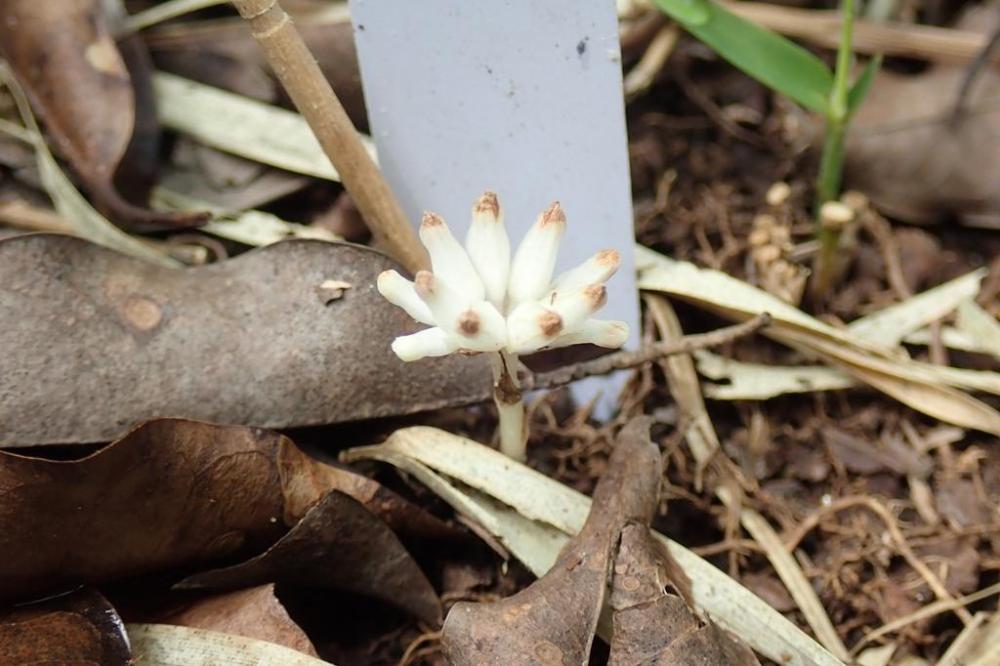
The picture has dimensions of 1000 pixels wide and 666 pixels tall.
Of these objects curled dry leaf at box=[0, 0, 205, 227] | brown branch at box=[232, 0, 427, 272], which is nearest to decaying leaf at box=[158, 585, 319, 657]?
brown branch at box=[232, 0, 427, 272]

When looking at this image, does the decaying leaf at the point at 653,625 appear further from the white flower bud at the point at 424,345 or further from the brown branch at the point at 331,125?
the brown branch at the point at 331,125

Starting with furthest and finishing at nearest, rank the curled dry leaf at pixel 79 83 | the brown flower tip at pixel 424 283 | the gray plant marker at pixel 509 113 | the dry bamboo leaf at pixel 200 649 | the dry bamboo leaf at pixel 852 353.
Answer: the curled dry leaf at pixel 79 83
the dry bamboo leaf at pixel 852 353
the gray plant marker at pixel 509 113
the dry bamboo leaf at pixel 200 649
the brown flower tip at pixel 424 283

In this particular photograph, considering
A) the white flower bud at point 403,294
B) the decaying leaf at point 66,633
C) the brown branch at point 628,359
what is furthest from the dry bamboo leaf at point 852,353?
the decaying leaf at point 66,633

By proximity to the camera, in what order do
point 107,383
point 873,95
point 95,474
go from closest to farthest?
point 95,474 → point 107,383 → point 873,95

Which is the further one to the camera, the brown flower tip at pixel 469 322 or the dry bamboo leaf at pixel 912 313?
the dry bamboo leaf at pixel 912 313

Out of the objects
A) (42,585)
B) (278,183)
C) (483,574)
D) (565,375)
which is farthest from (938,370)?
(42,585)

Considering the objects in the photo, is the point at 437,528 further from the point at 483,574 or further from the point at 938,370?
the point at 938,370

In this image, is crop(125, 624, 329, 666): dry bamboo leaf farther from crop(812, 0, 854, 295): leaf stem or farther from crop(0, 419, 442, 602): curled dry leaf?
crop(812, 0, 854, 295): leaf stem
